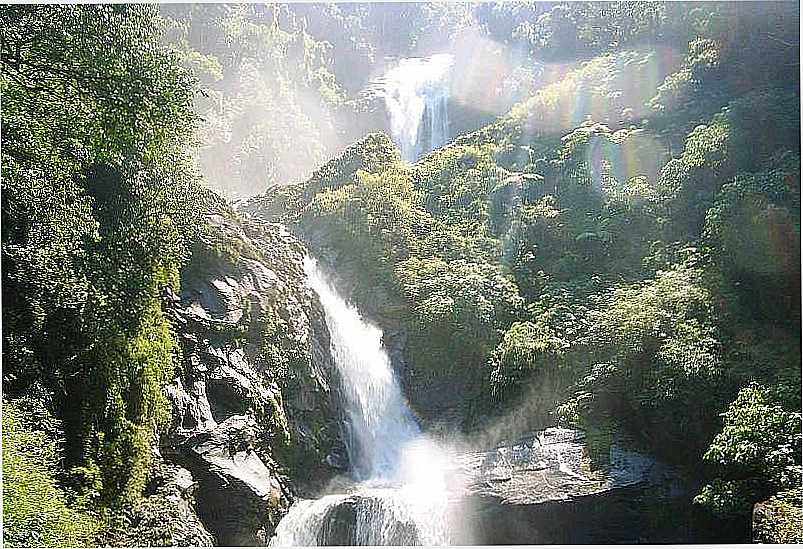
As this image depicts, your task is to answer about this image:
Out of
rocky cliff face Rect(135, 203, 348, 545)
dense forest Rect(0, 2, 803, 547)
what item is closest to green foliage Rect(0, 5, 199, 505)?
dense forest Rect(0, 2, 803, 547)

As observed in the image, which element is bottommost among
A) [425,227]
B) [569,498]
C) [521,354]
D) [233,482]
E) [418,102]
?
[569,498]

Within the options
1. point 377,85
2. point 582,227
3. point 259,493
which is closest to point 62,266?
point 259,493

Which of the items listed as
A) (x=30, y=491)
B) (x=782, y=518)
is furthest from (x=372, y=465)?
(x=782, y=518)

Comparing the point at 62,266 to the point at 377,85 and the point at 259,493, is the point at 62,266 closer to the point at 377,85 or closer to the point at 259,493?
the point at 259,493

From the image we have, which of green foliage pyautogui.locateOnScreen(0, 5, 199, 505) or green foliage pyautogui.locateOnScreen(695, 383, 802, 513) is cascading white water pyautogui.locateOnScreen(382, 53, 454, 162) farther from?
green foliage pyautogui.locateOnScreen(695, 383, 802, 513)

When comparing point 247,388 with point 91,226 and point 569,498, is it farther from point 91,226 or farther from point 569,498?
point 569,498

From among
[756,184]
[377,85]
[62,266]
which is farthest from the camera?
[377,85]
